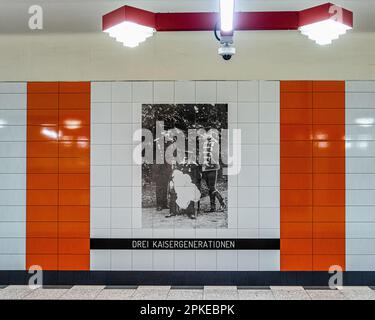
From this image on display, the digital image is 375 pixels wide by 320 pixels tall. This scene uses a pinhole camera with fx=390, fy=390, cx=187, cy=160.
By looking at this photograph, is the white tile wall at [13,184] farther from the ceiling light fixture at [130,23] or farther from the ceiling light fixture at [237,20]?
the ceiling light fixture at [237,20]

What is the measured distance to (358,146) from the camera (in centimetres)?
460

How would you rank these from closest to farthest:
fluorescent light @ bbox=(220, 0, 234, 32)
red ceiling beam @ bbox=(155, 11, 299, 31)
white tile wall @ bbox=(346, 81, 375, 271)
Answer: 1. fluorescent light @ bbox=(220, 0, 234, 32)
2. red ceiling beam @ bbox=(155, 11, 299, 31)
3. white tile wall @ bbox=(346, 81, 375, 271)

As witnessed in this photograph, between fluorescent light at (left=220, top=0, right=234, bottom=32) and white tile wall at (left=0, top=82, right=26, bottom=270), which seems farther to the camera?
white tile wall at (left=0, top=82, right=26, bottom=270)

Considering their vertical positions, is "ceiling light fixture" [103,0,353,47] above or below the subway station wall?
above

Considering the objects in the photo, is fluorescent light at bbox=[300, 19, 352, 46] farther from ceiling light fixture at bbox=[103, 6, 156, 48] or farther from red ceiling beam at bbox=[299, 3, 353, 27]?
ceiling light fixture at bbox=[103, 6, 156, 48]

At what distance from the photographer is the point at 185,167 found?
466 cm

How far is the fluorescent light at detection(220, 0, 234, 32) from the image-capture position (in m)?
1.68

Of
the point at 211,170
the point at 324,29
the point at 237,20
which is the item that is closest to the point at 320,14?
the point at 324,29

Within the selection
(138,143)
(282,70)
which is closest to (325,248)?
(282,70)

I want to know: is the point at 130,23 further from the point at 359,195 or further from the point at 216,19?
the point at 359,195

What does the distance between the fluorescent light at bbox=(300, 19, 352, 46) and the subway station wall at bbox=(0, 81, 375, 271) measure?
101 inches

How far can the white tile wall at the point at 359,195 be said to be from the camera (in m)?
4.61

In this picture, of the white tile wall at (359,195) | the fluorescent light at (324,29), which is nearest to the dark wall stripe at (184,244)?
the white tile wall at (359,195)

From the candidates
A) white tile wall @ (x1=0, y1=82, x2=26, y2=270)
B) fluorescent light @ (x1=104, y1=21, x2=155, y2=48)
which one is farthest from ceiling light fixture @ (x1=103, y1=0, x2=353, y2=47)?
white tile wall @ (x1=0, y1=82, x2=26, y2=270)
